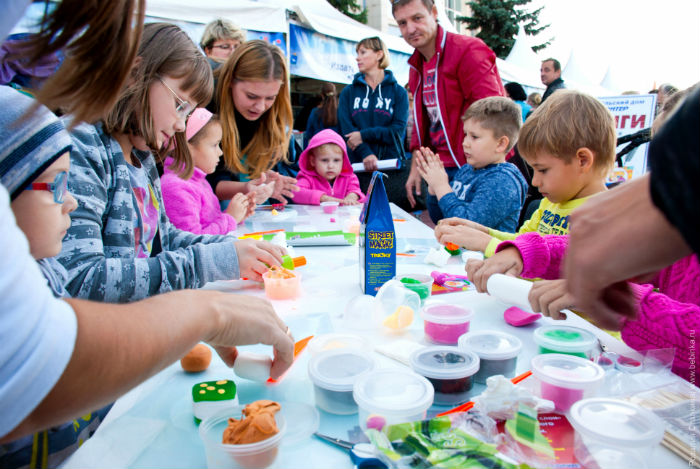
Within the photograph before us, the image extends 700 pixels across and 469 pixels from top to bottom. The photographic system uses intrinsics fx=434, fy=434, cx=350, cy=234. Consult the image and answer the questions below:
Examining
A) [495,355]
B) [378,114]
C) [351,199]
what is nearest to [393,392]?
[495,355]

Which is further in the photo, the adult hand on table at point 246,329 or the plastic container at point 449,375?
the plastic container at point 449,375

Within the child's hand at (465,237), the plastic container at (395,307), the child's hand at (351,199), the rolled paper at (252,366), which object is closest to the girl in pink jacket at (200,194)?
the child's hand at (351,199)

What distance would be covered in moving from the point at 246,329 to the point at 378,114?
11.8ft

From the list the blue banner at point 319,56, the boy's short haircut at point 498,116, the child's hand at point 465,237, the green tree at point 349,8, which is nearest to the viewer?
the child's hand at point 465,237

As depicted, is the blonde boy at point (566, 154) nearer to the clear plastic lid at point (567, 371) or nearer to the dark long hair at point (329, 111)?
the clear plastic lid at point (567, 371)

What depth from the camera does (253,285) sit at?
1.40 m

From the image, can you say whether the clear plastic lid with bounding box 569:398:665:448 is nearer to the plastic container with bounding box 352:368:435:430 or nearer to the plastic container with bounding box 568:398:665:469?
the plastic container with bounding box 568:398:665:469

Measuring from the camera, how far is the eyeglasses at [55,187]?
0.72 m

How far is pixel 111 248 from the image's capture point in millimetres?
1240

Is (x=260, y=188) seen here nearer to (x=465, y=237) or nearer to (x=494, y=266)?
(x=465, y=237)

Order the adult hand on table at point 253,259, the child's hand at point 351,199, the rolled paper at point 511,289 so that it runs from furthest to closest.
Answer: the child's hand at point 351,199, the adult hand on table at point 253,259, the rolled paper at point 511,289

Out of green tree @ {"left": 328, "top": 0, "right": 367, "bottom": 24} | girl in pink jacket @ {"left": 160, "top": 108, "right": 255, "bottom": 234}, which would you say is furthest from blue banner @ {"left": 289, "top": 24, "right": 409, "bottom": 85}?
green tree @ {"left": 328, "top": 0, "right": 367, "bottom": 24}

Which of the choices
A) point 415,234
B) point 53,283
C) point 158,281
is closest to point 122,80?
point 53,283

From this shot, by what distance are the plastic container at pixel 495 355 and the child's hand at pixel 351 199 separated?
228 centimetres
